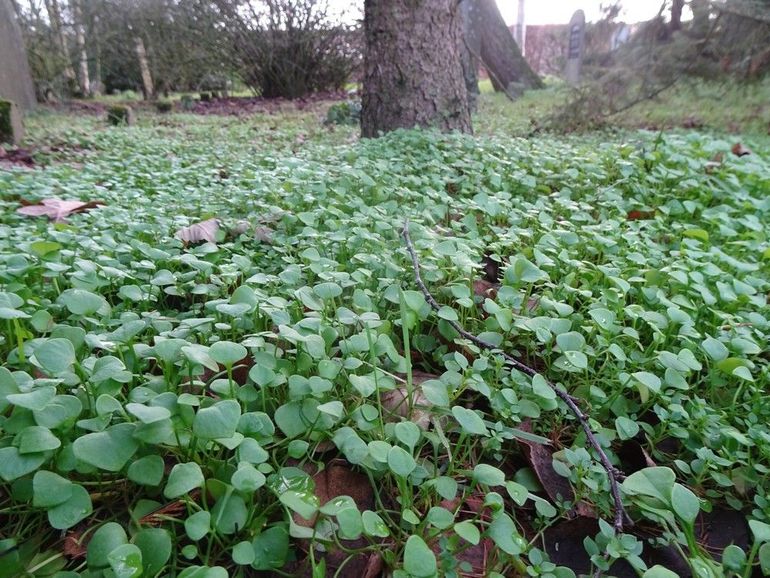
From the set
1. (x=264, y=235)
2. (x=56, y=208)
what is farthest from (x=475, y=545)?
(x=56, y=208)

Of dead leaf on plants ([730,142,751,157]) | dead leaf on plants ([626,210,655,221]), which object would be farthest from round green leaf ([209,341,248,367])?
dead leaf on plants ([730,142,751,157])

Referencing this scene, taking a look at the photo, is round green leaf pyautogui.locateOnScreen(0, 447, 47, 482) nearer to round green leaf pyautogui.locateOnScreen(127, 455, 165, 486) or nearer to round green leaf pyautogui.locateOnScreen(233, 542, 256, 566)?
round green leaf pyautogui.locateOnScreen(127, 455, 165, 486)

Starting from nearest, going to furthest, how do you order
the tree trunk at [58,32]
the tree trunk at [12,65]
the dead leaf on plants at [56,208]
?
the dead leaf on plants at [56,208] → the tree trunk at [12,65] → the tree trunk at [58,32]

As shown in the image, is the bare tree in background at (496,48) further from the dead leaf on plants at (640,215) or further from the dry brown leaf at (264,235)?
the dry brown leaf at (264,235)

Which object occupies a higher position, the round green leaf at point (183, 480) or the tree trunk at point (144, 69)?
the tree trunk at point (144, 69)

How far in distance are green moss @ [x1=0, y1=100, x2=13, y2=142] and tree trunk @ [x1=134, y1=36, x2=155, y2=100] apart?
7608 millimetres

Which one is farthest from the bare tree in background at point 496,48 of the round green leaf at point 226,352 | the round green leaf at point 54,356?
the round green leaf at point 54,356

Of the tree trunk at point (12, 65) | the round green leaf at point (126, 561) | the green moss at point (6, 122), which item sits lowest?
the round green leaf at point (126, 561)

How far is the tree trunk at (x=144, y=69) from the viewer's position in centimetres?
1135

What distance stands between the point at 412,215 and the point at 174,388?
127cm

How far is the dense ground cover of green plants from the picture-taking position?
2.89ft

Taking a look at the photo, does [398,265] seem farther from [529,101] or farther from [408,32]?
[529,101]

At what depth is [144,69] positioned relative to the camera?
1166 centimetres

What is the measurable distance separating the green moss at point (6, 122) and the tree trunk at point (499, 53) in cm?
823
